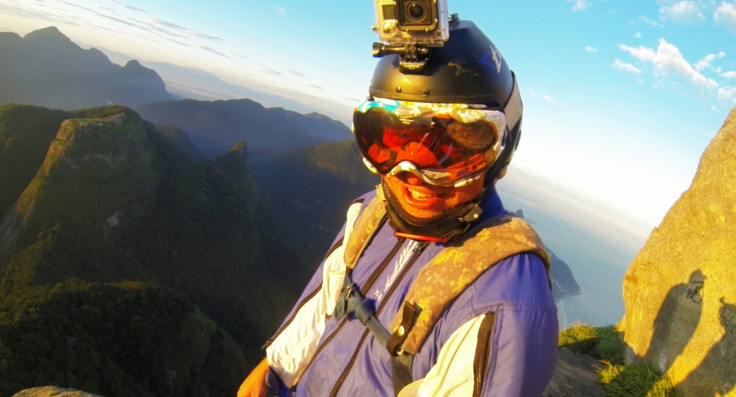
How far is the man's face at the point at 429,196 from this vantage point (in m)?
2.53

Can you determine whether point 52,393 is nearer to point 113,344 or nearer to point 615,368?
point 615,368

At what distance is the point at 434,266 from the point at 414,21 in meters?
1.50

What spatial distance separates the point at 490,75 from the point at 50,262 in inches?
2920

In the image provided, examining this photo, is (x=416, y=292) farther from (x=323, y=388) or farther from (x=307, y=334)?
(x=307, y=334)

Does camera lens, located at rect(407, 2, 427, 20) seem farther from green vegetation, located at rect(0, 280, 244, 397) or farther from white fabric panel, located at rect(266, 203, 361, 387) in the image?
green vegetation, located at rect(0, 280, 244, 397)

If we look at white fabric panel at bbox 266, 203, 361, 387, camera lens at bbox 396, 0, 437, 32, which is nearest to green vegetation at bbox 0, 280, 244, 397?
white fabric panel at bbox 266, 203, 361, 387

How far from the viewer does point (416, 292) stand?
2264 millimetres

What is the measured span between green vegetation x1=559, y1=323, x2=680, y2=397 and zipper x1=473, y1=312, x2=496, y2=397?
20.9 ft

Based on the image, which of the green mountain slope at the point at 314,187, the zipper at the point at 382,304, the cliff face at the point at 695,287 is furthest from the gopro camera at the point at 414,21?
the green mountain slope at the point at 314,187

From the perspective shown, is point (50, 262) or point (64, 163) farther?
point (64, 163)

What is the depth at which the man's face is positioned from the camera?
2533 mm

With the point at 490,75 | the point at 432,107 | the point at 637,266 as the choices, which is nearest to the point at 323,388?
the point at 432,107

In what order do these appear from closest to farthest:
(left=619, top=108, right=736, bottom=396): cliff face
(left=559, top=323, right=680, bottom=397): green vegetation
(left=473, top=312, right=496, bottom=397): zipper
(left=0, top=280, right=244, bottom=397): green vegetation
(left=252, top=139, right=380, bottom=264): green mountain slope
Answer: (left=473, top=312, right=496, bottom=397): zipper → (left=619, top=108, right=736, bottom=396): cliff face → (left=559, top=323, right=680, bottom=397): green vegetation → (left=0, top=280, right=244, bottom=397): green vegetation → (left=252, top=139, right=380, bottom=264): green mountain slope

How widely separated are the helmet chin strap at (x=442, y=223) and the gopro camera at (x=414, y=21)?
1045mm
